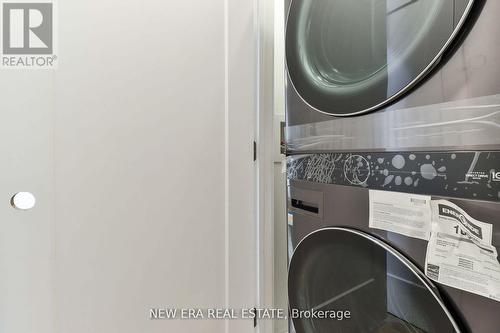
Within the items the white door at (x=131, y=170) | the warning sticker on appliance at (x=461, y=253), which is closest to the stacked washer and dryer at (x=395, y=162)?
the warning sticker on appliance at (x=461, y=253)

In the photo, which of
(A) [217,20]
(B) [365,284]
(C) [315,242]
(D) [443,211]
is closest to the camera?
(D) [443,211]

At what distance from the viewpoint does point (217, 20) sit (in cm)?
109

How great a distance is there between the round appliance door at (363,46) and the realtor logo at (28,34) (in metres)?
0.79

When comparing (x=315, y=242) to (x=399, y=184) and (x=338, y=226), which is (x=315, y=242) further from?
(x=399, y=184)

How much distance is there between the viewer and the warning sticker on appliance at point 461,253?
46 centimetres

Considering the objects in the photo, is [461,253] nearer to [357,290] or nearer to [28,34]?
[357,290]

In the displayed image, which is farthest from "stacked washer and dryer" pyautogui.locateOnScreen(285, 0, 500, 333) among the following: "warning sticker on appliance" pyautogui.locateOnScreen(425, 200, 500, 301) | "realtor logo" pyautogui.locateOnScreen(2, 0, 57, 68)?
"realtor logo" pyautogui.locateOnScreen(2, 0, 57, 68)

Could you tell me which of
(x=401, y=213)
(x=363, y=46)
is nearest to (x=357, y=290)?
(x=401, y=213)

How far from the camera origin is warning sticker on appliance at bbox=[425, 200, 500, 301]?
463 mm

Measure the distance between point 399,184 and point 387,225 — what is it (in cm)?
10

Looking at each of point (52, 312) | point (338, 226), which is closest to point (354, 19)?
point (338, 226)

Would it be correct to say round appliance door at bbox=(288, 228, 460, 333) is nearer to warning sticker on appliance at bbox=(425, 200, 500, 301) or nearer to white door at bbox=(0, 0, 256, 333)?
warning sticker on appliance at bbox=(425, 200, 500, 301)

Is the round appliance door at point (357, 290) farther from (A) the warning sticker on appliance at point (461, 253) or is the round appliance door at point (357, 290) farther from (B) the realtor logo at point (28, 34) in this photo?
(B) the realtor logo at point (28, 34)

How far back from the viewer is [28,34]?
87 cm
